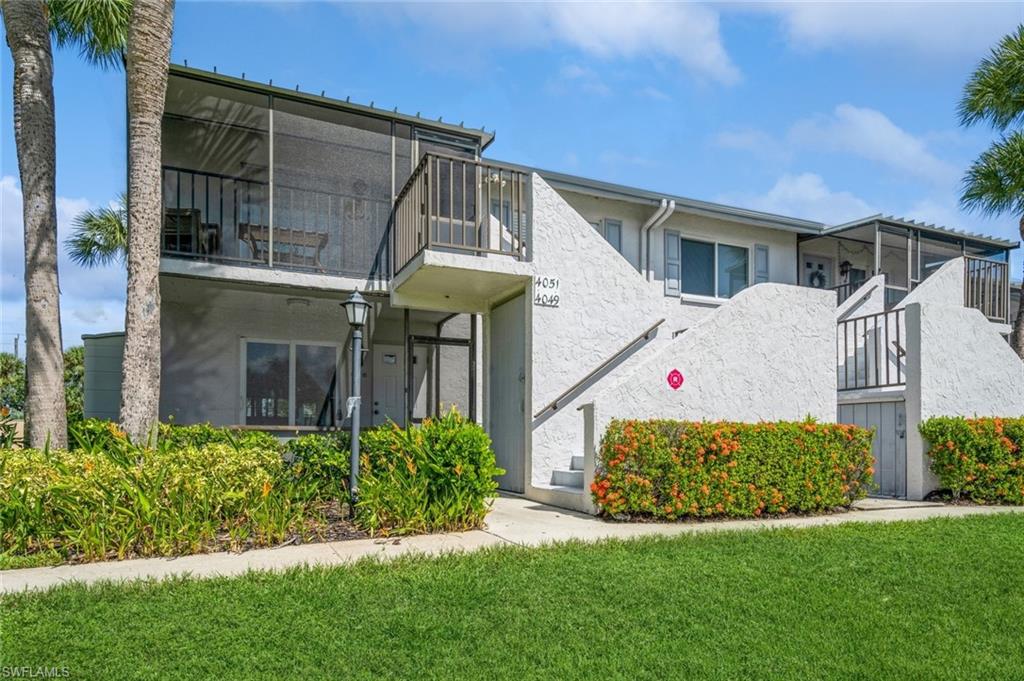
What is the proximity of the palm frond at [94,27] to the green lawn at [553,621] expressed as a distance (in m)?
9.15

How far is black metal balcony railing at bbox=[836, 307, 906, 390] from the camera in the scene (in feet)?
39.3

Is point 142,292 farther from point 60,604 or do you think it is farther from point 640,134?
point 640,134

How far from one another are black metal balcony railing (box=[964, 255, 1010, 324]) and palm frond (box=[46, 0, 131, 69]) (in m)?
17.5

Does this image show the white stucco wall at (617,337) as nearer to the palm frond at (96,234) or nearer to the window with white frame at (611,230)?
the window with white frame at (611,230)

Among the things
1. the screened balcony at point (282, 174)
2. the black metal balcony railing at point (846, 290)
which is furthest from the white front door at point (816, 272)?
the screened balcony at point (282, 174)

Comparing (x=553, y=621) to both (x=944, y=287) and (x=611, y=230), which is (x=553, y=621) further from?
(x=944, y=287)

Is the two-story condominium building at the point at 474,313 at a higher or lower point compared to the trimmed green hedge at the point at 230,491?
higher

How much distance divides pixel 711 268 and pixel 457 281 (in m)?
7.51

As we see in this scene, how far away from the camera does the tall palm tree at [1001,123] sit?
44.8 feet

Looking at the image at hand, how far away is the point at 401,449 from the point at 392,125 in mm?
6535

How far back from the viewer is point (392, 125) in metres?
11.7

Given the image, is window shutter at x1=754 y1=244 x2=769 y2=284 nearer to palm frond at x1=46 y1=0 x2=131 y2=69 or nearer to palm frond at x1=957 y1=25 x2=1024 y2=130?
palm frond at x1=957 y1=25 x2=1024 y2=130

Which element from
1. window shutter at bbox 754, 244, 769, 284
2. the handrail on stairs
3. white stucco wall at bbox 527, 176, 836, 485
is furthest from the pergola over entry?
the handrail on stairs

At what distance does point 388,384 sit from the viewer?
1403cm
